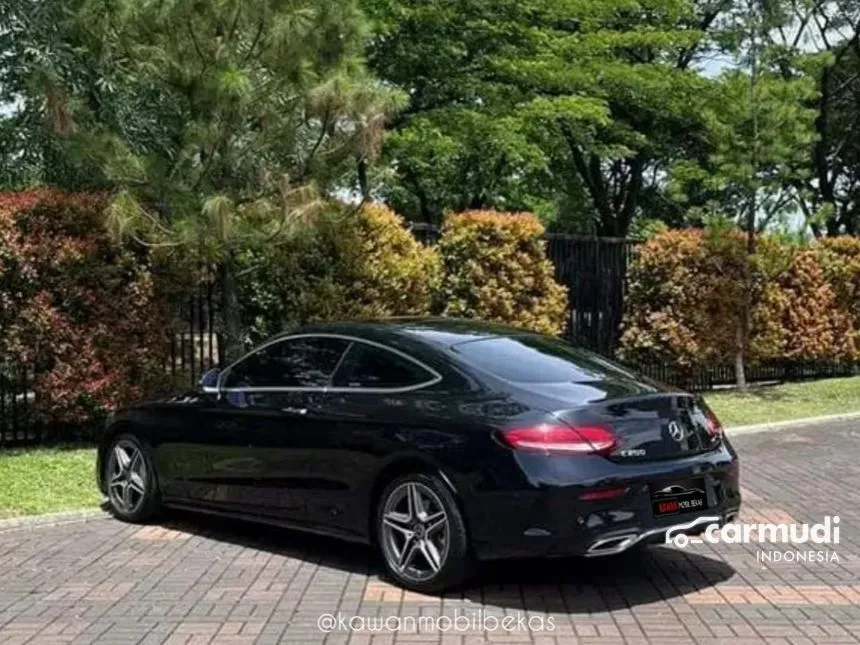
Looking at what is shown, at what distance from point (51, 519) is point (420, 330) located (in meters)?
3.23

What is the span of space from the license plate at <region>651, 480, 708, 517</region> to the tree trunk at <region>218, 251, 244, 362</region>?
6.84m

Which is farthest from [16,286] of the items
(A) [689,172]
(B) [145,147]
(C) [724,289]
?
(A) [689,172]

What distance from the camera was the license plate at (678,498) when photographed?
5.54 metres

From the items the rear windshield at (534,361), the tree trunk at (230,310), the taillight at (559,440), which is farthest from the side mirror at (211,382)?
the tree trunk at (230,310)

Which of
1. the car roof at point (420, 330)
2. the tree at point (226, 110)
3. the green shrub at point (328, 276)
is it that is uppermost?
the tree at point (226, 110)

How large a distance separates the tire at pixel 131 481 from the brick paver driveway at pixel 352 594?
15cm

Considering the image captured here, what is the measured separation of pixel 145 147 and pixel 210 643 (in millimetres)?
8101

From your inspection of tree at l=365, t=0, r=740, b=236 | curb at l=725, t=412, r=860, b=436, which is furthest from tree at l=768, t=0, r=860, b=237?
curb at l=725, t=412, r=860, b=436

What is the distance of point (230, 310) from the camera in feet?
38.3

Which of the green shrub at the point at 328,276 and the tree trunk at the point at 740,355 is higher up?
the green shrub at the point at 328,276

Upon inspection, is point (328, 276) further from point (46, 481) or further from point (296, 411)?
point (296, 411)

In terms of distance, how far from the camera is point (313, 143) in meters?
10.8

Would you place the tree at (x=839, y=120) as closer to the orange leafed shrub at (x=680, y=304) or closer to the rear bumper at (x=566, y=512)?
the orange leafed shrub at (x=680, y=304)

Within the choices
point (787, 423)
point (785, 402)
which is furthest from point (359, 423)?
point (785, 402)
